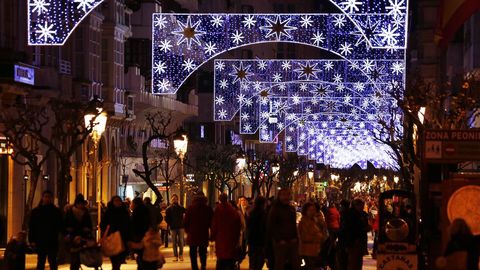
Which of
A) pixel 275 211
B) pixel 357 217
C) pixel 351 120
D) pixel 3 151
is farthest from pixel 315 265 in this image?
pixel 351 120

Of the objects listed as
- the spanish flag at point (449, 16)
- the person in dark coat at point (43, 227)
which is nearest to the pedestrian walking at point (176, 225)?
the spanish flag at point (449, 16)

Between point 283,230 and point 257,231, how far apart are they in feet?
12.8

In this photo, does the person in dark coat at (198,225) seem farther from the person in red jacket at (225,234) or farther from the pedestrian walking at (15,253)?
the pedestrian walking at (15,253)

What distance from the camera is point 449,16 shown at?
32.1m

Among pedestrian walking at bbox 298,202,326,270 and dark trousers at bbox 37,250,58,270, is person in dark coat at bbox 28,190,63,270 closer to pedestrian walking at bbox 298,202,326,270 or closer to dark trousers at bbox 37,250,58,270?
dark trousers at bbox 37,250,58,270

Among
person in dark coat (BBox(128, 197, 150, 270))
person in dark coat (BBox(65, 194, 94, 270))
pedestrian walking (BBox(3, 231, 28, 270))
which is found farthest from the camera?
person in dark coat (BBox(65, 194, 94, 270))

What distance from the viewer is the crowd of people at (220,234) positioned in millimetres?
24484

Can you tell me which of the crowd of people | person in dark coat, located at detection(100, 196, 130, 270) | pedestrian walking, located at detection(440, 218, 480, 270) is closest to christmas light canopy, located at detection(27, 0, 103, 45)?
the crowd of people

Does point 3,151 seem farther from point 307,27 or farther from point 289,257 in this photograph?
point 289,257

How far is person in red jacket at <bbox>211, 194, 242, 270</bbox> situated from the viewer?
2566 centimetres

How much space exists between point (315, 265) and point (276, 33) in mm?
10808

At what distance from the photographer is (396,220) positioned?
22.9 meters

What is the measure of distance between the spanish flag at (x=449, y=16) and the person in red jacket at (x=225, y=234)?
791cm

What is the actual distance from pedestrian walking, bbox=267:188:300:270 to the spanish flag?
8049 mm
